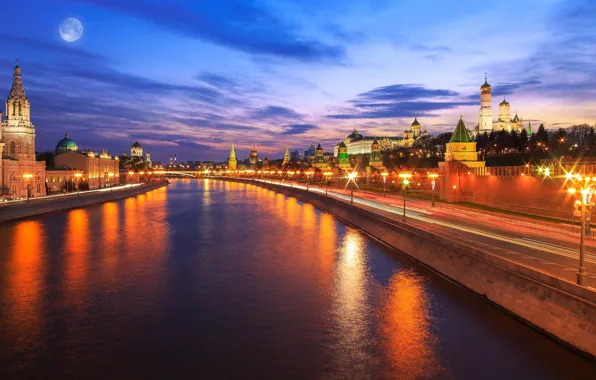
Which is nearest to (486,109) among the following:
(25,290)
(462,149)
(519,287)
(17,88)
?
(462,149)

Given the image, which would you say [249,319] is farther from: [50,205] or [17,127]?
[17,127]

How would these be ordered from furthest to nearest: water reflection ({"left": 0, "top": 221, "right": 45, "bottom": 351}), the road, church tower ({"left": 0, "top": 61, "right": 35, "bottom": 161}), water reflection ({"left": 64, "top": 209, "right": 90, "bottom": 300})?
church tower ({"left": 0, "top": 61, "right": 35, "bottom": 161}), water reflection ({"left": 64, "top": 209, "right": 90, "bottom": 300}), the road, water reflection ({"left": 0, "top": 221, "right": 45, "bottom": 351})

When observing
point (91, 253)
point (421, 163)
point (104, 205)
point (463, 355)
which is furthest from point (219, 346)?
point (421, 163)

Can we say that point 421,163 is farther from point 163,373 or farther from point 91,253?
point 163,373

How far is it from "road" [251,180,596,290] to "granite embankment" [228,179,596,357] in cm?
197

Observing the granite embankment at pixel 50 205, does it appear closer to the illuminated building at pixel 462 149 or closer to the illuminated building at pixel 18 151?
the illuminated building at pixel 18 151

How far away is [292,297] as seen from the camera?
20547 mm

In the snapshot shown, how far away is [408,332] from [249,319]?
586cm

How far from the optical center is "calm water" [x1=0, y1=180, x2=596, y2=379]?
44.5 ft

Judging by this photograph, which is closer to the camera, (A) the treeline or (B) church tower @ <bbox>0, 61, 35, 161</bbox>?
(B) church tower @ <bbox>0, 61, 35, 161</bbox>

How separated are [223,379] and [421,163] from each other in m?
112

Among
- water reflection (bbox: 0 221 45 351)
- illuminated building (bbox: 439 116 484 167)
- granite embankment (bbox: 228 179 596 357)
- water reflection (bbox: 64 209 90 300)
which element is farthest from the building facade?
granite embankment (bbox: 228 179 596 357)

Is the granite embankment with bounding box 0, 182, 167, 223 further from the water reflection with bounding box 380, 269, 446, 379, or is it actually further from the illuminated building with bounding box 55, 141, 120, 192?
the water reflection with bounding box 380, 269, 446, 379

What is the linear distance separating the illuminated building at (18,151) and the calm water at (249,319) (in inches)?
1360
